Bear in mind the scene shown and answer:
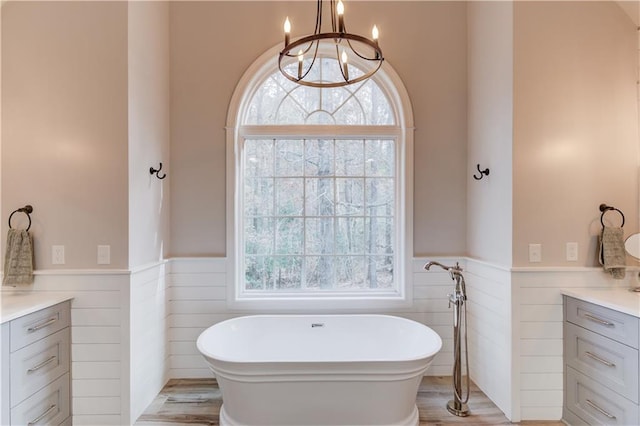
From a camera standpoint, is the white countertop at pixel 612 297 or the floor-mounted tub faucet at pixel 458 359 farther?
the floor-mounted tub faucet at pixel 458 359

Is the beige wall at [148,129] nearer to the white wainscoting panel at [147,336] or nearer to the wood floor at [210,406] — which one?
the white wainscoting panel at [147,336]

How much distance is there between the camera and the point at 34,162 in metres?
2.07

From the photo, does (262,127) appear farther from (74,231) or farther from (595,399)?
(595,399)

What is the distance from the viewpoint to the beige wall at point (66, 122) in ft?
6.78

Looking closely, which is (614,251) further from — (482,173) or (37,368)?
(37,368)

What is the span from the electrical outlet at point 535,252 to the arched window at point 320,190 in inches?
35.9

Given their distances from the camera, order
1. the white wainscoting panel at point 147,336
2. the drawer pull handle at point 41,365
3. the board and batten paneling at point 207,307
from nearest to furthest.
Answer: the drawer pull handle at point 41,365, the white wainscoting panel at point 147,336, the board and batten paneling at point 207,307

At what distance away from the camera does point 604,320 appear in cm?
186

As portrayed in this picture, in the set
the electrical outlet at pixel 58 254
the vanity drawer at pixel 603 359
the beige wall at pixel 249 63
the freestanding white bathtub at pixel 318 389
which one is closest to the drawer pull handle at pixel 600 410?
the vanity drawer at pixel 603 359

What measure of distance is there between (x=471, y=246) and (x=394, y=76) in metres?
1.48

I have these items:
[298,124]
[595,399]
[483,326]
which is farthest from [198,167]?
[595,399]

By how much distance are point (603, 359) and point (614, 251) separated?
0.67 metres

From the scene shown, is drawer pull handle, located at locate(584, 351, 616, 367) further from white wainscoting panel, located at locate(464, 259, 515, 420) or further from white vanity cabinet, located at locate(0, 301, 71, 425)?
white vanity cabinet, located at locate(0, 301, 71, 425)

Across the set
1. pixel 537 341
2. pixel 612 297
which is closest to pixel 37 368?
pixel 537 341
